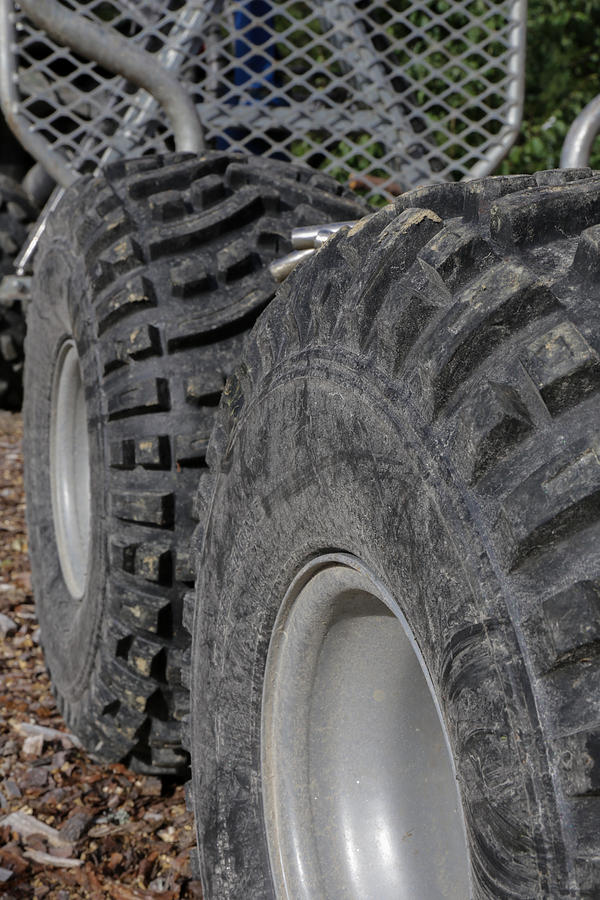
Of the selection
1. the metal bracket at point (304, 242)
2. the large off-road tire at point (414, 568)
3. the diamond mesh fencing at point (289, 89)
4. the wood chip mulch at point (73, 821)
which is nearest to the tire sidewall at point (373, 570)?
the large off-road tire at point (414, 568)

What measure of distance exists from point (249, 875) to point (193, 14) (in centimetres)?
223

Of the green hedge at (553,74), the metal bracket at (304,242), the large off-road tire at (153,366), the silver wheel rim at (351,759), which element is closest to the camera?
the silver wheel rim at (351,759)

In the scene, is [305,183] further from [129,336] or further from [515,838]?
[515,838]

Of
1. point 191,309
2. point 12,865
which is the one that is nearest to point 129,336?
point 191,309

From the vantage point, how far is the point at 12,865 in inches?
80.2

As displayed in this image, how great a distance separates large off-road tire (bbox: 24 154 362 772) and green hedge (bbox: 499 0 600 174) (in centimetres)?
519

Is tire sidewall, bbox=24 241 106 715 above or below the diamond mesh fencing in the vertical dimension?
below

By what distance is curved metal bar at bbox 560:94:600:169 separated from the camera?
227 centimetres

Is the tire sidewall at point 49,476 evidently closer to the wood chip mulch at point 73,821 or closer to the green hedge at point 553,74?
the wood chip mulch at point 73,821

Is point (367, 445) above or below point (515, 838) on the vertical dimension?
above

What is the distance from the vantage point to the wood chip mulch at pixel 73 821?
78.5 inches

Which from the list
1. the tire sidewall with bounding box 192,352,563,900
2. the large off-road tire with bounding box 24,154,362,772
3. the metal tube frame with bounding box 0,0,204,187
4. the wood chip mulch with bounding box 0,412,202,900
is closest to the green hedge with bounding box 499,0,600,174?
the metal tube frame with bounding box 0,0,204,187

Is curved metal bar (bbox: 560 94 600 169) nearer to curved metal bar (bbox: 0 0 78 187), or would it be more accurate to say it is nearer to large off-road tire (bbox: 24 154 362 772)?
large off-road tire (bbox: 24 154 362 772)

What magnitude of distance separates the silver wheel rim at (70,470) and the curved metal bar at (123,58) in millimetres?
705
